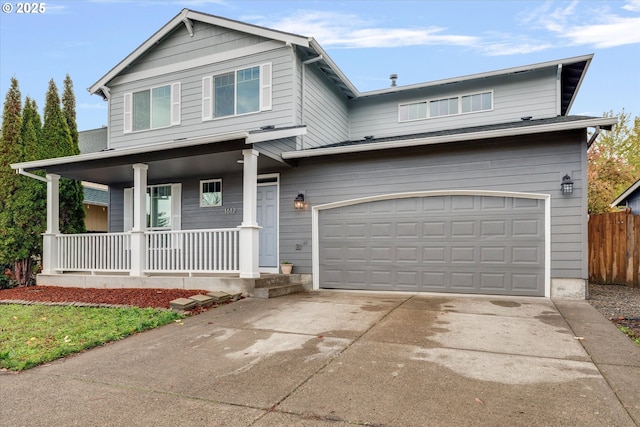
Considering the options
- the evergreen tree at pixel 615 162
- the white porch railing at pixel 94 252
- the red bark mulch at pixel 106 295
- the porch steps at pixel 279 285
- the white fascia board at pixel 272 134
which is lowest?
the red bark mulch at pixel 106 295

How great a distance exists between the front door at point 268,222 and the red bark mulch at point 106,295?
7.07 feet

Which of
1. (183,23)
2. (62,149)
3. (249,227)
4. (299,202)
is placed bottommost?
(249,227)

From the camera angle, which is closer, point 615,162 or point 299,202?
point 299,202

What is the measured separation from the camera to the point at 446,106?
1090 centimetres

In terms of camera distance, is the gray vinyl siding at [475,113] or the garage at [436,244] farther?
the gray vinyl siding at [475,113]

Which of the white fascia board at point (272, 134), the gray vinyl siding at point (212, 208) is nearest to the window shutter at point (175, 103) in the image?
the gray vinyl siding at point (212, 208)

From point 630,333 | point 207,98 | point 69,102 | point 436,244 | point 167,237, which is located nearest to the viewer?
point 630,333

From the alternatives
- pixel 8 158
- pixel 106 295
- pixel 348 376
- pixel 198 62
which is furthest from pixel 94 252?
pixel 348 376

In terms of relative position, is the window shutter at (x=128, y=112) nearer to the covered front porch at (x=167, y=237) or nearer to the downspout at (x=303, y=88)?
the covered front porch at (x=167, y=237)

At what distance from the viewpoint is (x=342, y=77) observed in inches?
411

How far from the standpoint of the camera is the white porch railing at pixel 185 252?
26.0 feet

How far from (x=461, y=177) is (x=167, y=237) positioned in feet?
21.7

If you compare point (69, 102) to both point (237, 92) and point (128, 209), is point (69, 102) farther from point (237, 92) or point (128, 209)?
point (237, 92)

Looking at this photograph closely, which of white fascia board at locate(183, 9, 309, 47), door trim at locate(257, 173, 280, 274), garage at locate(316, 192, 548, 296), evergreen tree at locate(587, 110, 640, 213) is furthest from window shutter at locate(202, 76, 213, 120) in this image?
evergreen tree at locate(587, 110, 640, 213)
